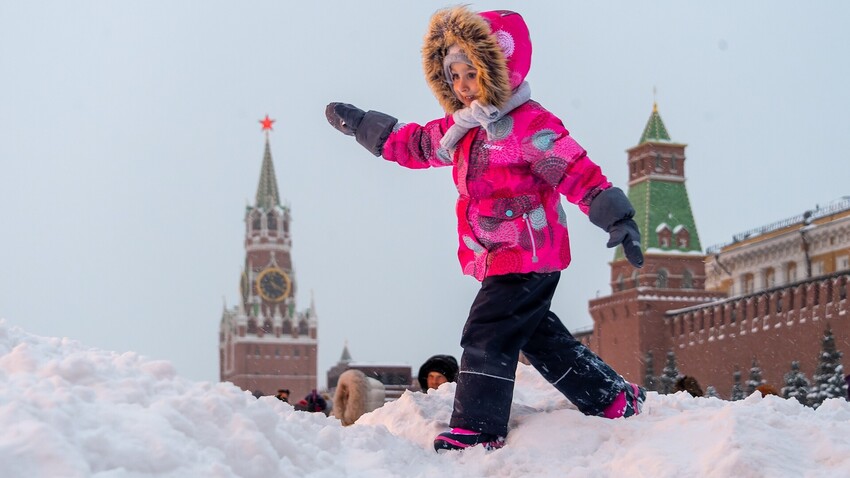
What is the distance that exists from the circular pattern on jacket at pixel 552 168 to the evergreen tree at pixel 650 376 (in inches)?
1196

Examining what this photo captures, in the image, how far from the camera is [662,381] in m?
33.1

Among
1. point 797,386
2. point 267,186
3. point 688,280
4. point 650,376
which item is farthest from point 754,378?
point 267,186

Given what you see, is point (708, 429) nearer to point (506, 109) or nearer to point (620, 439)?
point (620, 439)

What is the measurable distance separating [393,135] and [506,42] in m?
0.49

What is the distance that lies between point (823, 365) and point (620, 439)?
23334 millimetres

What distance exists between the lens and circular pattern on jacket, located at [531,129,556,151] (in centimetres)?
321

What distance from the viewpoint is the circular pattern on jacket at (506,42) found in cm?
337

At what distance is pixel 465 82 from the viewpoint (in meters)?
3.42

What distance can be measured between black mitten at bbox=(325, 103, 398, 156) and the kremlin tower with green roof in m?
32.1

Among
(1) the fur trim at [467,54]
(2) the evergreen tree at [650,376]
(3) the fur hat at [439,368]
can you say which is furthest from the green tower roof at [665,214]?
(1) the fur trim at [467,54]

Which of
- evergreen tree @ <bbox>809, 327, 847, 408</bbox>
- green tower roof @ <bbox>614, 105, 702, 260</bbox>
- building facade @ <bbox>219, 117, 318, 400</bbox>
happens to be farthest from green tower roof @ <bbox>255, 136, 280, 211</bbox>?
evergreen tree @ <bbox>809, 327, 847, 408</bbox>

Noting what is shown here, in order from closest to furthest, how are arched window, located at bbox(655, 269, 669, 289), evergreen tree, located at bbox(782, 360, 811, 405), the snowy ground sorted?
the snowy ground → evergreen tree, located at bbox(782, 360, 811, 405) → arched window, located at bbox(655, 269, 669, 289)

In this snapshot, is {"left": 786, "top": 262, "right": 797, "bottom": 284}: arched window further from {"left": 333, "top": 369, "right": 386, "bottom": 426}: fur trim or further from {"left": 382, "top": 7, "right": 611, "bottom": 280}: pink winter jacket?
{"left": 382, "top": 7, "right": 611, "bottom": 280}: pink winter jacket

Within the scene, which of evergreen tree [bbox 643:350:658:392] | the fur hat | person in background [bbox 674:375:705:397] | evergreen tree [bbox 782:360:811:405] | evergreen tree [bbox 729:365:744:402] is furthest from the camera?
evergreen tree [bbox 643:350:658:392]
